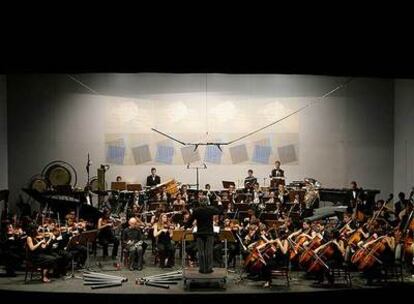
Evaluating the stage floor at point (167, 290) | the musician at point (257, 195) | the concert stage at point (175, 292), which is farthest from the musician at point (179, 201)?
the concert stage at point (175, 292)

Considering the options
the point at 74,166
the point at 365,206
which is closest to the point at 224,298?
the point at 365,206

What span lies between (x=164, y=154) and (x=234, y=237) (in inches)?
308

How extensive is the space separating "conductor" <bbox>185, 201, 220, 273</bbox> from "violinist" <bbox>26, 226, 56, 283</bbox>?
2.93 metres

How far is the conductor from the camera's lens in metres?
11.6

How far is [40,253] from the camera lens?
Answer: 11828 millimetres

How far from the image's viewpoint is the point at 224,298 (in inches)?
419

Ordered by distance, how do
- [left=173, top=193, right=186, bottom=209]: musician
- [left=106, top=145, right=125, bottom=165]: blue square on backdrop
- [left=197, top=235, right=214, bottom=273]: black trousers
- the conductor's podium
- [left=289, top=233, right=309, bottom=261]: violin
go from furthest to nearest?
[left=106, top=145, right=125, bottom=165]: blue square on backdrop < [left=173, top=193, right=186, bottom=209]: musician < [left=289, top=233, right=309, bottom=261]: violin < [left=197, top=235, right=214, bottom=273]: black trousers < the conductor's podium

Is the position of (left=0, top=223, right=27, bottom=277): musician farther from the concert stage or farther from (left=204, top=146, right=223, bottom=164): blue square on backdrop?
(left=204, top=146, right=223, bottom=164): blue square on backdrop

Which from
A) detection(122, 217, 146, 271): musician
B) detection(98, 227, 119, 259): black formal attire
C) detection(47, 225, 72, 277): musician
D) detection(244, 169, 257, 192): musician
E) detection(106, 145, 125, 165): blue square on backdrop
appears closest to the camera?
detection(47, 225, 72, 277): musician

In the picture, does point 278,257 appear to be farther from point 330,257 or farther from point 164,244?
point 164,244

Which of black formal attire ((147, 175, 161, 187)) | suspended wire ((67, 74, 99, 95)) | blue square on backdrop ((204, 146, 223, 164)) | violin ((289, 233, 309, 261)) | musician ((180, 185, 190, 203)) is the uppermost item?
suspended wire ((67, 74, 99, 95))

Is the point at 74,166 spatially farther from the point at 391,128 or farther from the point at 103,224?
the point at 391,128

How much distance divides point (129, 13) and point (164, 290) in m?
5.67

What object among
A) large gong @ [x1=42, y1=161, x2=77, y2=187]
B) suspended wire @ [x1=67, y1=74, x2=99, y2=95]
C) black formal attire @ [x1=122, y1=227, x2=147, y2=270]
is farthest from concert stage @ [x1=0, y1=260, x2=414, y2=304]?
suspended wire @ [x1=67, y1=74, x2=99, y2=95]
